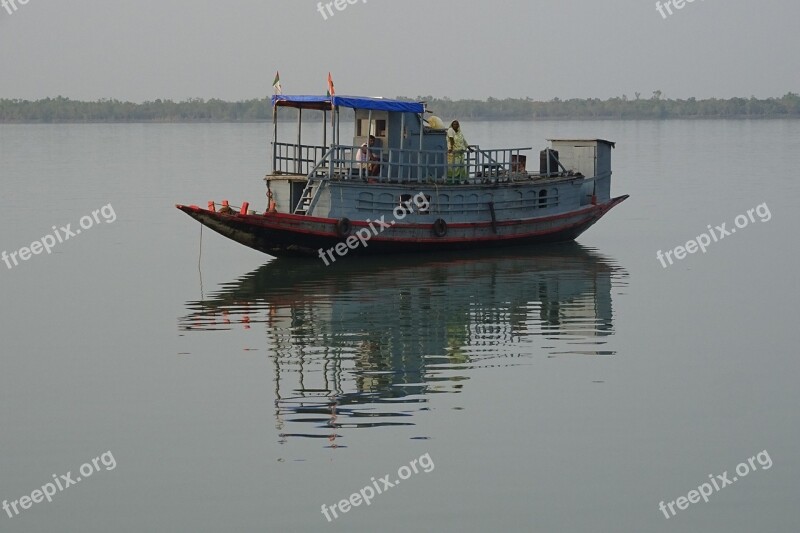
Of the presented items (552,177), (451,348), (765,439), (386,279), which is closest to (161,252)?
(386,279)

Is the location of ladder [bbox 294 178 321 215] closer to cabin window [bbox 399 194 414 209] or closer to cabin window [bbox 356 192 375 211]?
cabin window [bbox 356 192 375 211]

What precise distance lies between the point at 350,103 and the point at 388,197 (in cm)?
244

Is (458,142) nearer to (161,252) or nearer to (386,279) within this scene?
(386,279)

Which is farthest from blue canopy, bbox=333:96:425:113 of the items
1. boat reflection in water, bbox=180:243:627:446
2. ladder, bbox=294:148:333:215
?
boat reflection in water, bbox=180:243:627:446

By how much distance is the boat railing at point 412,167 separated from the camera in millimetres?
31109

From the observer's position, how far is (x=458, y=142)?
33156 millimetres

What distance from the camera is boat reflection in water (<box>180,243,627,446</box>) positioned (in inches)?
730

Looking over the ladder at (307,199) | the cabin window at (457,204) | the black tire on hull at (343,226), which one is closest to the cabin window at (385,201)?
the black tire on hull at (343,226)

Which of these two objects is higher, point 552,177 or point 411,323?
point 552,177

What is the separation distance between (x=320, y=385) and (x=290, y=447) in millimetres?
3212

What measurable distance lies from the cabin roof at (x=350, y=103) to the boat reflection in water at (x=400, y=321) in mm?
3752

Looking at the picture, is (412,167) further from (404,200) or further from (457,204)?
(457,204)

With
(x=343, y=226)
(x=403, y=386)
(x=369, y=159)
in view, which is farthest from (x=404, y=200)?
(x=403, y=386)

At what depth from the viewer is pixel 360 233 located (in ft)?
103
